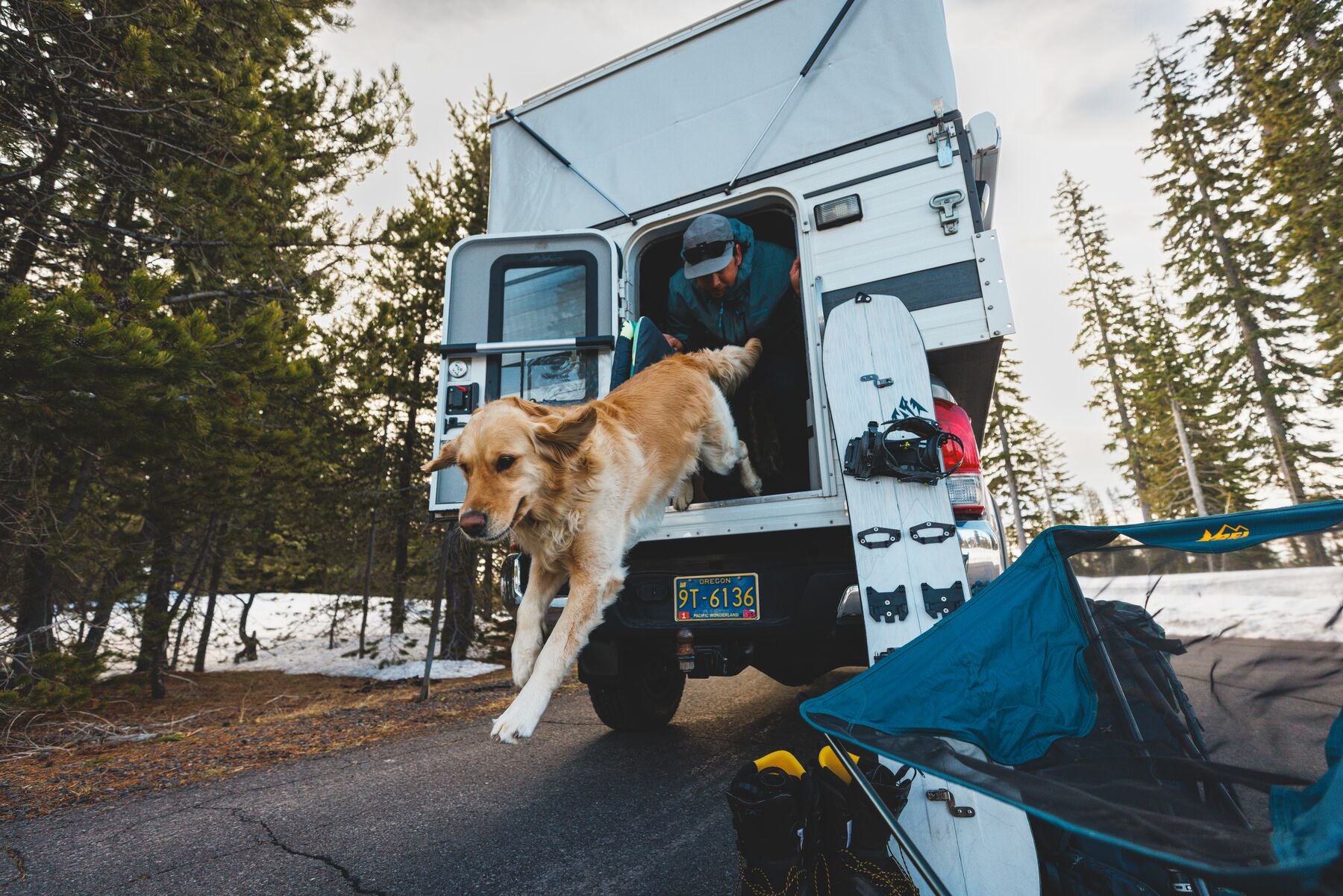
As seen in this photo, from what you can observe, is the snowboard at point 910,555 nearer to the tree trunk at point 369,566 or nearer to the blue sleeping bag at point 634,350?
the blue sleeping bag at point 634,350

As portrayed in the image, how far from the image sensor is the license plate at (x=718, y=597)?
2670 mm

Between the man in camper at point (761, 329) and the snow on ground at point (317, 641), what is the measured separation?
593 cm

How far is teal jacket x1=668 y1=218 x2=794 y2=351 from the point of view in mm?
3840

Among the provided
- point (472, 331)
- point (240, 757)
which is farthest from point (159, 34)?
point (240, 757)

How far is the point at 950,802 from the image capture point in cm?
179

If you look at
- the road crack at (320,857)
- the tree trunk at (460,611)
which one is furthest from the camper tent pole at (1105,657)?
the tree trunk at (460,611)

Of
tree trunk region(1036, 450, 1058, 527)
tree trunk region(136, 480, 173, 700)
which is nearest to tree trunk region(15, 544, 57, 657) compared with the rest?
tree trunk region(136, 480, 173, 700)

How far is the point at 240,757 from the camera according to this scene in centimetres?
424

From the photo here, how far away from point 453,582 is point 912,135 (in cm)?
779

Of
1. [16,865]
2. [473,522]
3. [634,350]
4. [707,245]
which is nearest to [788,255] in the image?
[707,245]

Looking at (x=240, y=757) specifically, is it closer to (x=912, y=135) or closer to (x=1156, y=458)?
(x=912, y=135)

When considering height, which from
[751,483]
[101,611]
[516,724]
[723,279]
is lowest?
[516,724]

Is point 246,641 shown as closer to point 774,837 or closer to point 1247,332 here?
point 774,837

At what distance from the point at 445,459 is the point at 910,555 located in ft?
6.74
